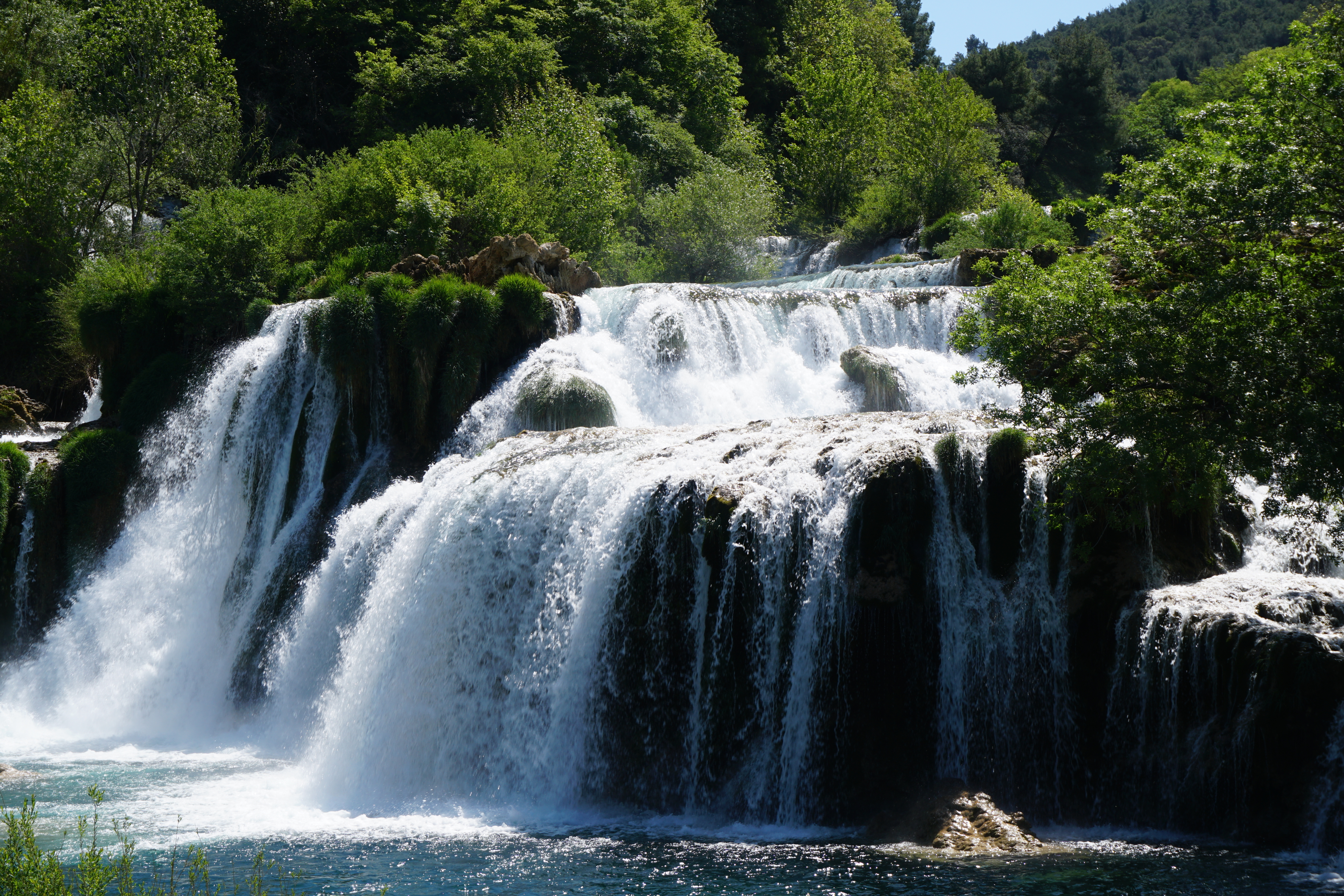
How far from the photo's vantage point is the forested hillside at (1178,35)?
295 feet

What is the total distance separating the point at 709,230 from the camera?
3609 centimetres

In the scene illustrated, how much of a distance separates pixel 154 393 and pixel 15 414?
567 cm

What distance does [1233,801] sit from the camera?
36.5 feet

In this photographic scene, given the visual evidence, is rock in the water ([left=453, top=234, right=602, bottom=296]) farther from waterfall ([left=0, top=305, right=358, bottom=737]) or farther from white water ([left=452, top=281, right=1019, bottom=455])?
waterfall ([left=0, top=305, right=358, bottom=737])

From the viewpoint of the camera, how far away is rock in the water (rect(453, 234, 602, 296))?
23.8 meters

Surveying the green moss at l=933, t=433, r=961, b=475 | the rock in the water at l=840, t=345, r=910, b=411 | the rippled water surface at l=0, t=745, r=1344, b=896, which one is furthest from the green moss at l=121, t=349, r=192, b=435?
the green moss at l=933, t=433, r=961, b=475

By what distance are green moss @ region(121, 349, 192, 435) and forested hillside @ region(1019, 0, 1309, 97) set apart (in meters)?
76.1

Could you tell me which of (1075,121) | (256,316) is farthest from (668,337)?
(1075,121)

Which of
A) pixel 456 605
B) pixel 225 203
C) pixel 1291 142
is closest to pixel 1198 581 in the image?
pixel 1291 142

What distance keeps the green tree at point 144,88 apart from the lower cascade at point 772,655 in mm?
18984

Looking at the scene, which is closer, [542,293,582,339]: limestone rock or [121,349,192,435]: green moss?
[121,349,192,435]: green moss

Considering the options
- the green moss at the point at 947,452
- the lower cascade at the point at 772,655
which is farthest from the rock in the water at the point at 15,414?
the green moss at the point at 947,452

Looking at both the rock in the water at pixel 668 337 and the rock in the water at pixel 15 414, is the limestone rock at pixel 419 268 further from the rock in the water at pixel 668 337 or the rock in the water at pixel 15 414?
the rock in the water at pixel 15 414

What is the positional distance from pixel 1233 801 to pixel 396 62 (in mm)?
39791
